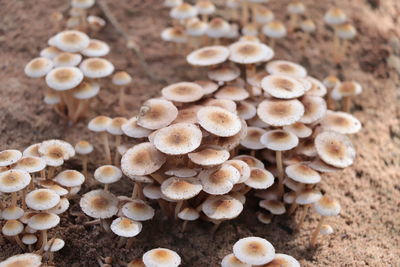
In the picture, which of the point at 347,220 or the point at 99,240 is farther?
the point at 347,220

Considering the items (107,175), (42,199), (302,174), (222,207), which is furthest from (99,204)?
(302,174)

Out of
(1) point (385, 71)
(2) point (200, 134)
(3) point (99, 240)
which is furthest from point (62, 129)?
(1) point (385, 71)

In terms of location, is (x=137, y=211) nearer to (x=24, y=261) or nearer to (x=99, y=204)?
(x=99, y=204)

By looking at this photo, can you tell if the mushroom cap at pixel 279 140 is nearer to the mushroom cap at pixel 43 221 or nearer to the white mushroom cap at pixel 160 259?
the white mushroom cap at pixel 160 259

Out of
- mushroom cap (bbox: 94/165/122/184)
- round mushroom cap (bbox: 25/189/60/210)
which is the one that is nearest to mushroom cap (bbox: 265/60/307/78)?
mushroom cap (bbox: 94/165/122/184)

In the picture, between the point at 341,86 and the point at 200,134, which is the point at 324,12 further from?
the point at 200,134

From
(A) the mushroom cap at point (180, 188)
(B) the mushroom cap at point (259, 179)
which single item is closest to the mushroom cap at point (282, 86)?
(B) the mushroom cap at point (259, 179)
